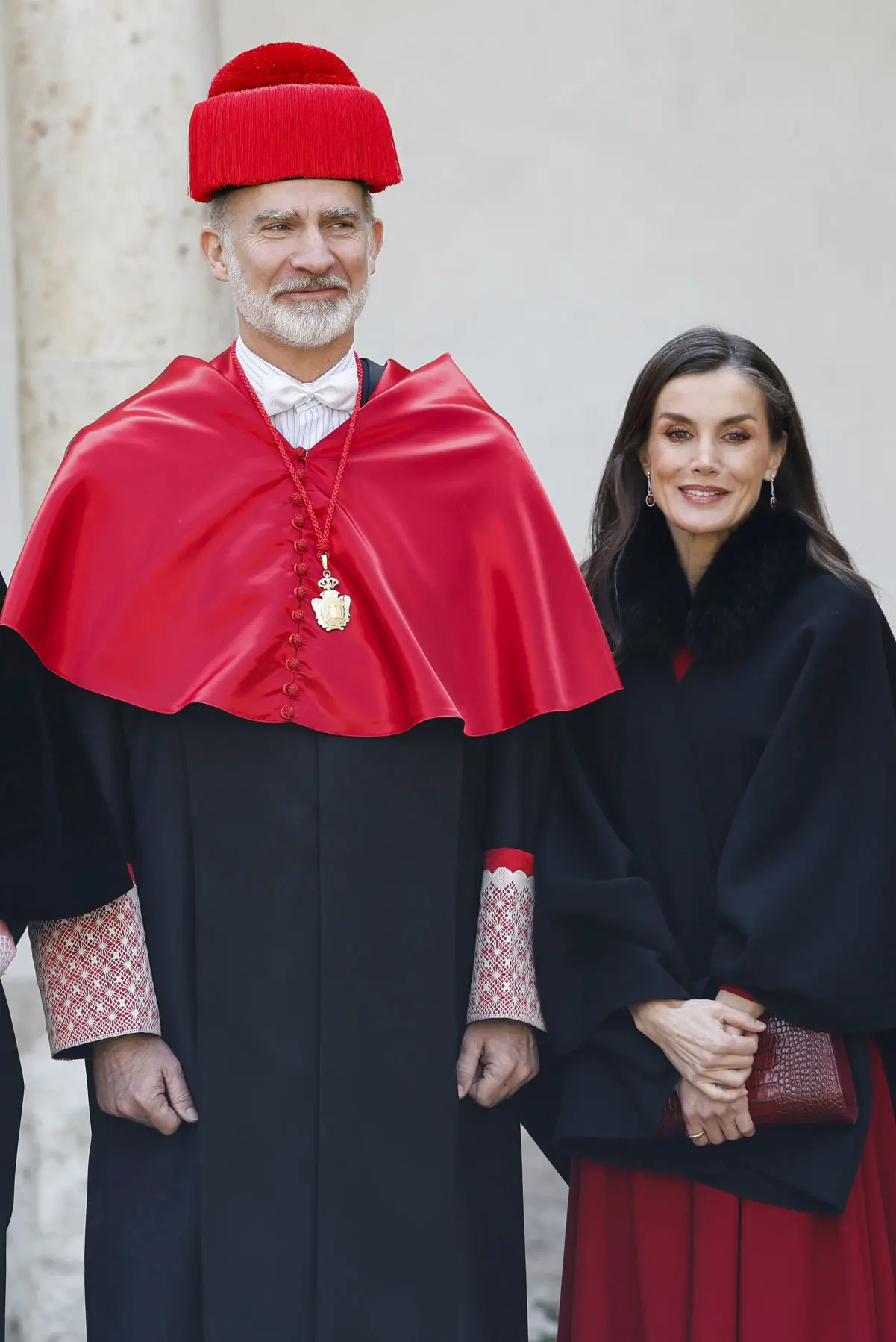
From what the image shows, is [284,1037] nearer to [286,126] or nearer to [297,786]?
[297,786]

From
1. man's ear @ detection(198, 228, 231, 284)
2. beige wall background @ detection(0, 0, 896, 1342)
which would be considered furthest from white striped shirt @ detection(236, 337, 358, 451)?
beige wall background @ detection(0, 0, 896, 1342)

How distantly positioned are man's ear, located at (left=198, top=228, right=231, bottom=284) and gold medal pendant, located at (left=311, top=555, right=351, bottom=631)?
20.8 inches

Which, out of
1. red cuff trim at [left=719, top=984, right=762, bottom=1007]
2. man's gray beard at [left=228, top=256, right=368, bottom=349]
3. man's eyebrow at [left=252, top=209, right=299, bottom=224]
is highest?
man's eyebrow at [left=252, top=209, right=299, bottom=224]

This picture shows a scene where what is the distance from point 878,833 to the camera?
334 cm

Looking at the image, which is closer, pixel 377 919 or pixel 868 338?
pixel 377 919

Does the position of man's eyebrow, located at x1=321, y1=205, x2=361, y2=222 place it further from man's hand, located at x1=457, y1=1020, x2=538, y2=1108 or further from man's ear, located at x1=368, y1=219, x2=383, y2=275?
man's hand, located at x1=457, y1=1020, x2=538, y2=1108

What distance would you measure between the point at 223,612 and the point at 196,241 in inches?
58.4

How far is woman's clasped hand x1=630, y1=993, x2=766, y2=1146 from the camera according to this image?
328 centimetres

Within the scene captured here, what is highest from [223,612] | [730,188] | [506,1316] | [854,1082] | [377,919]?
[730,188]

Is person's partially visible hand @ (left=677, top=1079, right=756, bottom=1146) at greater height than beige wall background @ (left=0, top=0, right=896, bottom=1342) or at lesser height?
lesser

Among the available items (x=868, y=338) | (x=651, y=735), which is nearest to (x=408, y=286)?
(x=868, y=338)

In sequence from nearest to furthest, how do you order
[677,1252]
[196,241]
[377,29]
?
[677,1252], [196,241], [377,29]

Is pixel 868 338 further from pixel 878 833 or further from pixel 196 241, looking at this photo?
pixel 878 833

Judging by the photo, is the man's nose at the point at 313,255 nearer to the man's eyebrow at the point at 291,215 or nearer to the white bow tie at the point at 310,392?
the man's eyebrow at the point at 291,215
